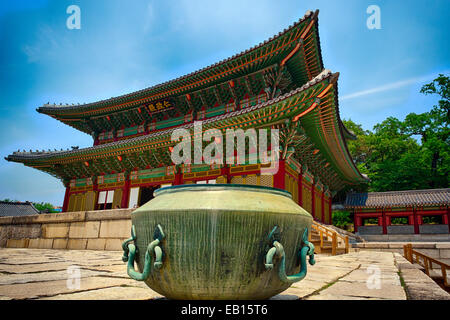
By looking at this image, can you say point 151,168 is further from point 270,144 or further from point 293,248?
point 293,248

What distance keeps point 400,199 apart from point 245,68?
1521 cm

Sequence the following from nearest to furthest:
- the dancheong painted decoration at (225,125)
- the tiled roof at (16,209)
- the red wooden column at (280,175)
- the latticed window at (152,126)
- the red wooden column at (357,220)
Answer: the dancheong painted decoration at (225,125) → the red wooden column at (280,175) → the latticed window at (152,126) → the red wooden column at (357,220) → the tiled roof at (16,209)

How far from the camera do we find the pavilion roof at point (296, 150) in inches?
314

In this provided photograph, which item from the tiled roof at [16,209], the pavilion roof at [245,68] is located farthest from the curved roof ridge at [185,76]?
the tiled roof at [16,209]

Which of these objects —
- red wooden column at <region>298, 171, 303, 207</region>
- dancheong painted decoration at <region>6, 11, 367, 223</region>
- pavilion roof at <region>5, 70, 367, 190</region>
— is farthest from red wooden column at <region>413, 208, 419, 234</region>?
red wooden column at <region>298, 171, 303, 207</region>

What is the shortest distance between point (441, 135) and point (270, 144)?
25318mm

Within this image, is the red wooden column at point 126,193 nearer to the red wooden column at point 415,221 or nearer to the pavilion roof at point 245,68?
the pavilion roof at point 245,68

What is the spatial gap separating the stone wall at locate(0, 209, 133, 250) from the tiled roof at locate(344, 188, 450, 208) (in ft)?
56.2

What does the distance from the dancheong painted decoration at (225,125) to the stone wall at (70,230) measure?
410cm

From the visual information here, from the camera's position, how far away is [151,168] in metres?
13.4

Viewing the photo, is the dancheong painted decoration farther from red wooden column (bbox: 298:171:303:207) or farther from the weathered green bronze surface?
the weathered green bronze surface

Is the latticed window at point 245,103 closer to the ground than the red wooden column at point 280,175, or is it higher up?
higher up

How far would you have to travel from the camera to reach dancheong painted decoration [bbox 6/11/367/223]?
9000mm

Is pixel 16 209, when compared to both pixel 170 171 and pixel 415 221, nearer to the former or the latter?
pixel 170 171
